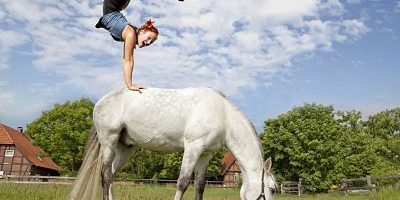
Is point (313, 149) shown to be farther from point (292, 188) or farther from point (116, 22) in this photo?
point (116, 22)

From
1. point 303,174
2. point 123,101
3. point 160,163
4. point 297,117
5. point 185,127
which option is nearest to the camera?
point 185,127

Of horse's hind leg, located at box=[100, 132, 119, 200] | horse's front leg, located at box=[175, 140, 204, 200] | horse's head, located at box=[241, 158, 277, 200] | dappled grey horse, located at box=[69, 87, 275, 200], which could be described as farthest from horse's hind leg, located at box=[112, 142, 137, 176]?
horse's head, located at box=[241, 158, 277, 200]

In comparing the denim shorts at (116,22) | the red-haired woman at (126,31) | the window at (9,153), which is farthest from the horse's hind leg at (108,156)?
the window at (9,153)

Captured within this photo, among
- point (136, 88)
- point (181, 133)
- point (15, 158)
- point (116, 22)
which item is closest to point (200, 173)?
point (181, 133)

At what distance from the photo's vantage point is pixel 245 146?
19.4 ft

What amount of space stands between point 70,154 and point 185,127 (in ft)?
162

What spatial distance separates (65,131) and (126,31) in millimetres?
49521

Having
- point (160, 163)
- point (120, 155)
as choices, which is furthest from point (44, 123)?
point (120, 155)

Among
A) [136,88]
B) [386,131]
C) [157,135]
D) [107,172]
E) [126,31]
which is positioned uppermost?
[386,131]

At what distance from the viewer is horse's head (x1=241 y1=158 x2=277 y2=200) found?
18.5ft

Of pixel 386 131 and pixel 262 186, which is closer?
pixel 262 186

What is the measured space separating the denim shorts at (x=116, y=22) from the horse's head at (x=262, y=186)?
2817 mm

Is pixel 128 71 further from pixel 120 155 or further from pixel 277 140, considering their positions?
pixel 277 140

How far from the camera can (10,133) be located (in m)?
62.2
